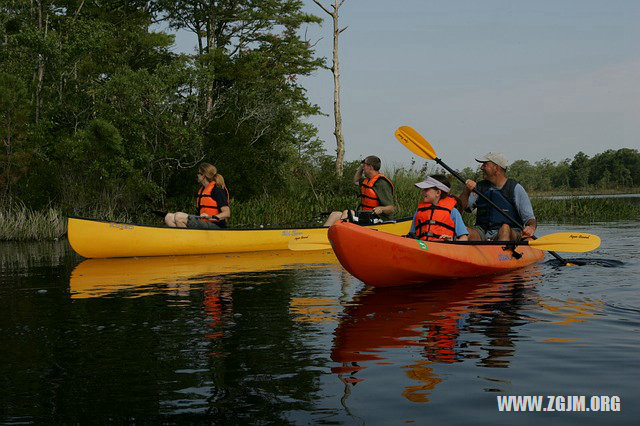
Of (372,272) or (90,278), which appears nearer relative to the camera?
(372,272)

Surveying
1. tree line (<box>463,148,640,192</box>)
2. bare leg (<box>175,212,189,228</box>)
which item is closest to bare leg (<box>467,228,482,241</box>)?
bare leg (<box>175,212,189,228</box>)

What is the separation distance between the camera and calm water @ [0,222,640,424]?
3611mm

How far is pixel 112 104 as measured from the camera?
20578 millimetres

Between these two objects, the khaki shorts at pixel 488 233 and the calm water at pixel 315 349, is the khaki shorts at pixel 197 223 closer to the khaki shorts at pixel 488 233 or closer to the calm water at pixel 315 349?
the calm water at pixel 315 349

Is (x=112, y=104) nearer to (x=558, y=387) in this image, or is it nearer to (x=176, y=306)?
(x=176, y=306)

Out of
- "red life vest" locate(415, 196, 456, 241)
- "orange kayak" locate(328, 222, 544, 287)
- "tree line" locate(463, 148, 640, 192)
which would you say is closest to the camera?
"orange kayak" locate(328, 222, 544, 287)

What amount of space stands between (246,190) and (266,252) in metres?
10.3

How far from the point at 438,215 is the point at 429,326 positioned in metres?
2.50

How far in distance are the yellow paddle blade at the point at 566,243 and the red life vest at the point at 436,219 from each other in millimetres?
1179

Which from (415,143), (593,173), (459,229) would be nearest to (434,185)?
(459,229)

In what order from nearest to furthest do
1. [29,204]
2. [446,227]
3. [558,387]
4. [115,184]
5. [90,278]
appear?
[558,387] → [446,227] → [90,278] → [29,204] → [115,184]

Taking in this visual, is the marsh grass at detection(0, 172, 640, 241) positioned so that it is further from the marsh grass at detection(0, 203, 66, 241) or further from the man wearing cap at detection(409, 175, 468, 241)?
the man wearing cap at detection(409, 175, 468, 241)

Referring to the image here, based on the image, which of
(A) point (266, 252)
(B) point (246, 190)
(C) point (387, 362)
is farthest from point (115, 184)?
(C) point (387, 362)

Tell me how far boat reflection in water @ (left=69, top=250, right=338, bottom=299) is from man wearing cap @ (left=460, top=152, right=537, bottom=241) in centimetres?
265
